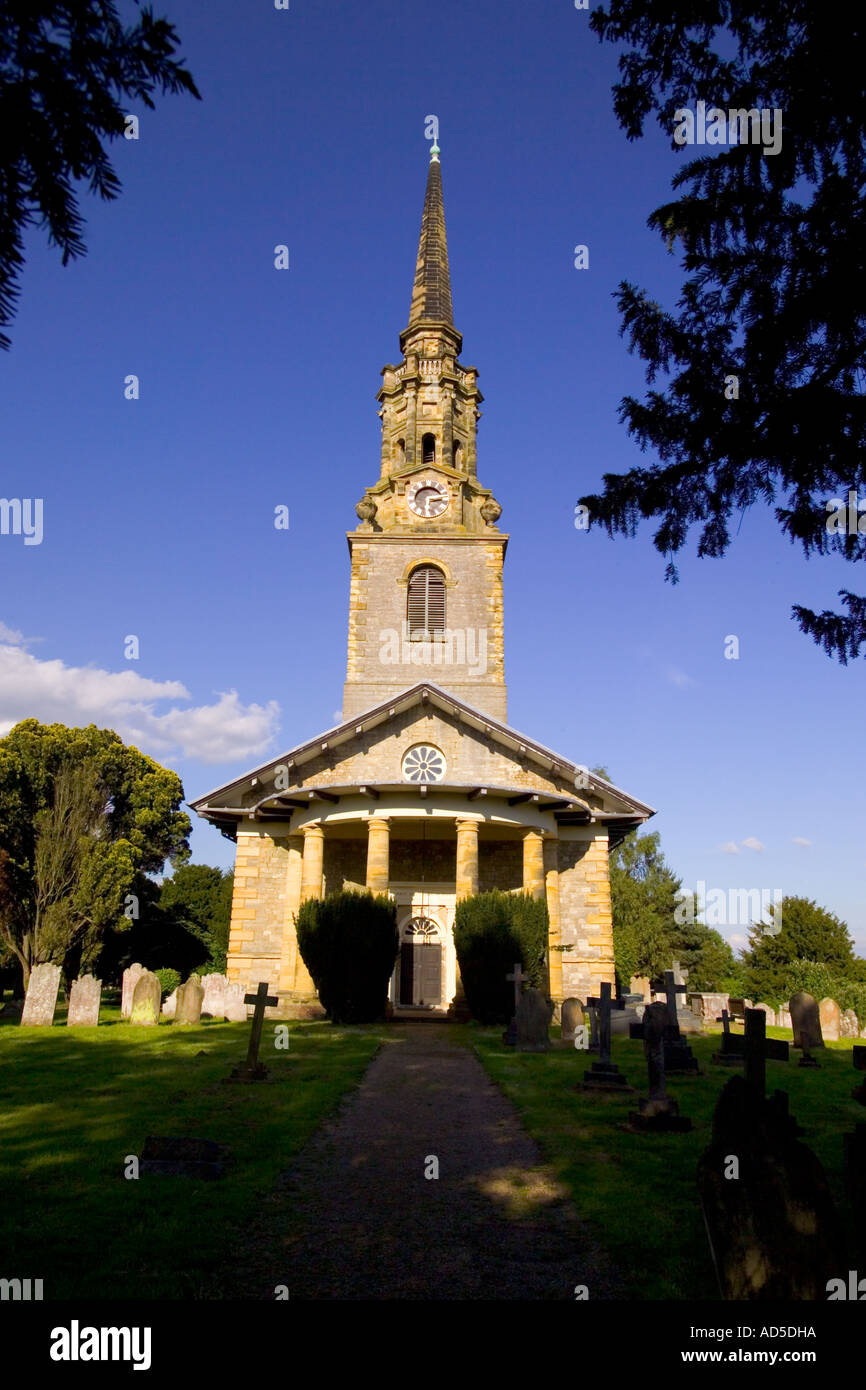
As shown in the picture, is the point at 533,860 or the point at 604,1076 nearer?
the point at 604,1076

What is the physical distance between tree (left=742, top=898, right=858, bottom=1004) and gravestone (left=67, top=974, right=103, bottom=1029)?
26575 mm

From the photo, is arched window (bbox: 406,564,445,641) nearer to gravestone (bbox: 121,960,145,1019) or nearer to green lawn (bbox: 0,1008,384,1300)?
gravestone (bbox: 121,960,145,1019)

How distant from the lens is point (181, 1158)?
6.57 m

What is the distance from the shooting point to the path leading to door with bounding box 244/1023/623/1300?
452cm

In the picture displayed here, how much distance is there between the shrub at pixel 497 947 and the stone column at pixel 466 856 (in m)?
1.78

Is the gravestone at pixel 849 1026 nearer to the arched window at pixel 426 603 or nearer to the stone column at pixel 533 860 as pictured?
the stone column at pixel 533 860

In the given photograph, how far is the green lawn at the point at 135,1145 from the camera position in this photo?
182 inches

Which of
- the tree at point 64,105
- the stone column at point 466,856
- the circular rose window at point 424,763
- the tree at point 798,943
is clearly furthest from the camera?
the tree at point 798,943

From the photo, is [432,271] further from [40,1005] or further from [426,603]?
[40,1005]

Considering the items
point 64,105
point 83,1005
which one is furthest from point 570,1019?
point 64,105

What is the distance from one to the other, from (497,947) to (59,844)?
694 inches

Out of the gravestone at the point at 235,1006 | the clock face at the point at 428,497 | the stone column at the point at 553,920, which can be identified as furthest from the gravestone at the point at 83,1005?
the clock face at the point at 428,497

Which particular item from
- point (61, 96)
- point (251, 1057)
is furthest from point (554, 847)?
point (61, 96)
